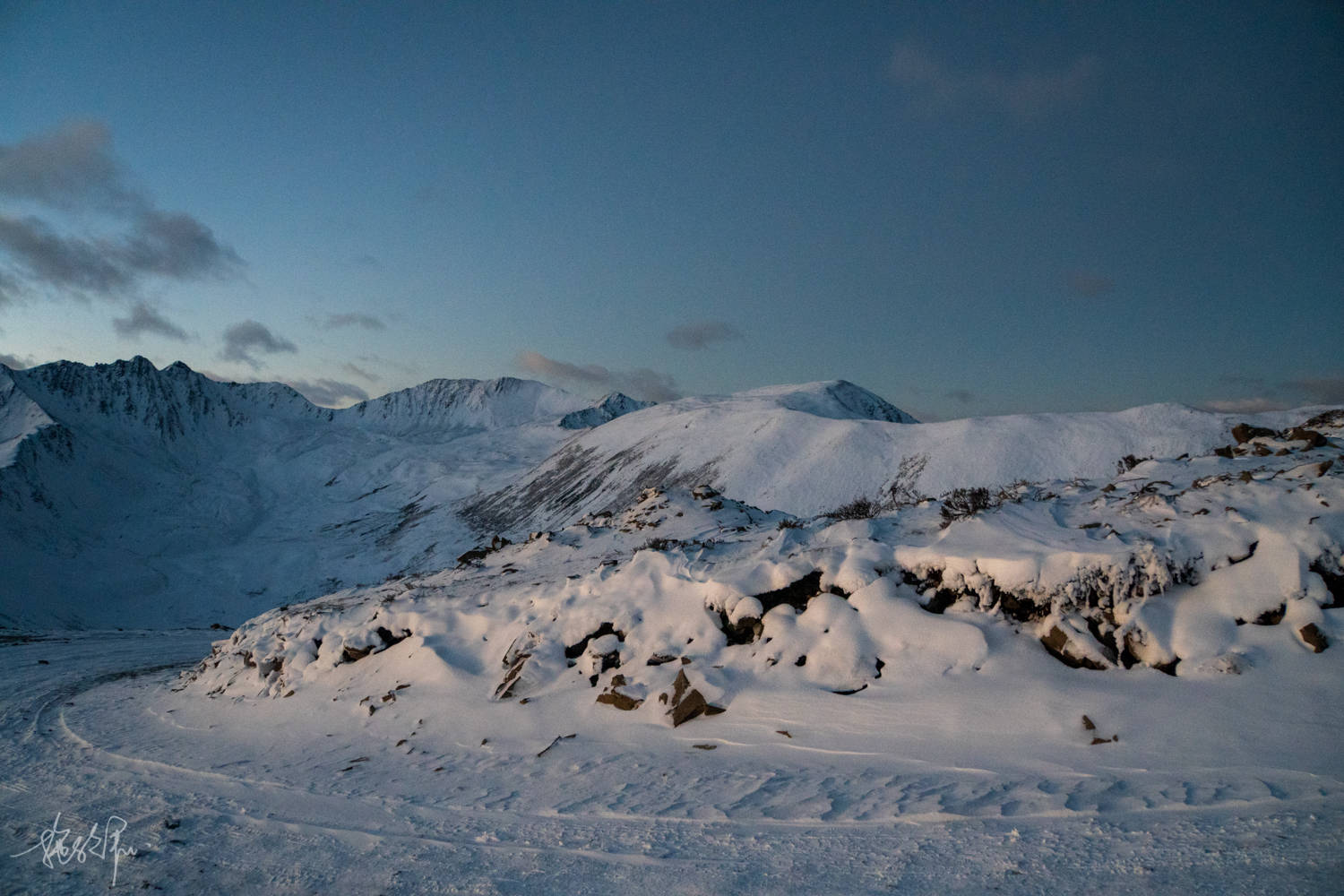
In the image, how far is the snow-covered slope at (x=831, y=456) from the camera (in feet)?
108

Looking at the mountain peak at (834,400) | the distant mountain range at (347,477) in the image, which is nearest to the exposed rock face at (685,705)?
the distant mountain range at (347,477)

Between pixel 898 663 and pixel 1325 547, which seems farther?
pixel 898 663

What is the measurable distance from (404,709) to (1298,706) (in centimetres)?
935

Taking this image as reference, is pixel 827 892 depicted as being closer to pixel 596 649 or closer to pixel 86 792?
pixel 596 649

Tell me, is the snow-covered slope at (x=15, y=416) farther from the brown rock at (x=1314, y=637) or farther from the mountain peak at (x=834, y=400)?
the brown rock at (x=1314, y=637)

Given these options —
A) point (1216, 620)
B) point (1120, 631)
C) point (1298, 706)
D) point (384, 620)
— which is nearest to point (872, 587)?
point (1120, 631)

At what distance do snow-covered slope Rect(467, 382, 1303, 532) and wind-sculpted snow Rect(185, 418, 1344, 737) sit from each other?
13.4 m

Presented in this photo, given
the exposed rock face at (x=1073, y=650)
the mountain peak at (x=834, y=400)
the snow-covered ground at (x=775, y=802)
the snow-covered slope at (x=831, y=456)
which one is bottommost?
the snow-covered ground at (x=775, y=802)

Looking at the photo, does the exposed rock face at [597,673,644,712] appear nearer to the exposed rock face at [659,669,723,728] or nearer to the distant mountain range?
the exposed rock face at [659,669,723,728]

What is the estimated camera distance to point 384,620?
10750 mm
